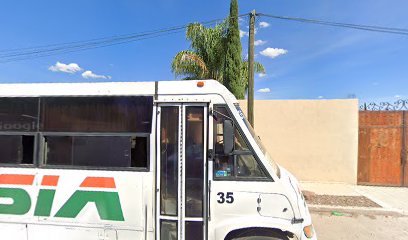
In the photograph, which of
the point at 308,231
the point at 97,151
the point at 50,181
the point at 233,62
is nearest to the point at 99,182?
the point at 97,151

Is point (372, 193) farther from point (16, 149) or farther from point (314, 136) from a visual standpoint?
point (16, 149)

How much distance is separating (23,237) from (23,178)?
75cm

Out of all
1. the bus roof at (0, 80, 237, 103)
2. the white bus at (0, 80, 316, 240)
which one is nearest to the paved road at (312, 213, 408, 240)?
the white bus at (0, 80, 316, 240)

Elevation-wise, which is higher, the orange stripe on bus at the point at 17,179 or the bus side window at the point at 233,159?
the bus side window at the point at 233,159

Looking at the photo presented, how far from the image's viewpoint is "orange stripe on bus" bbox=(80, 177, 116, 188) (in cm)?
386

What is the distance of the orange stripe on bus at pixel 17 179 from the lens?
13.1 feet

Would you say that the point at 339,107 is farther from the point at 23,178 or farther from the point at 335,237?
the point at 23,178

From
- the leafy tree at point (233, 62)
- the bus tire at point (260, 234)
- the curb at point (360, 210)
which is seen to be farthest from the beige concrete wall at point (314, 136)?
the bus tire at point (260, 234)

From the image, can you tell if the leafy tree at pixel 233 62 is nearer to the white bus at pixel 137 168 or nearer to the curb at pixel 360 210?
the curb at pixel 360 210

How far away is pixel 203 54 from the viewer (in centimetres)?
1380

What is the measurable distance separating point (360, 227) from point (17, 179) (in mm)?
6231

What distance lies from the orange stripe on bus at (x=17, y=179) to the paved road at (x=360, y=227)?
4850 millimetres

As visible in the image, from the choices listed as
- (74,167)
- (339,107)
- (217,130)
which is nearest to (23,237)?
(74,167)

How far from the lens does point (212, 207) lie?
3.68m
